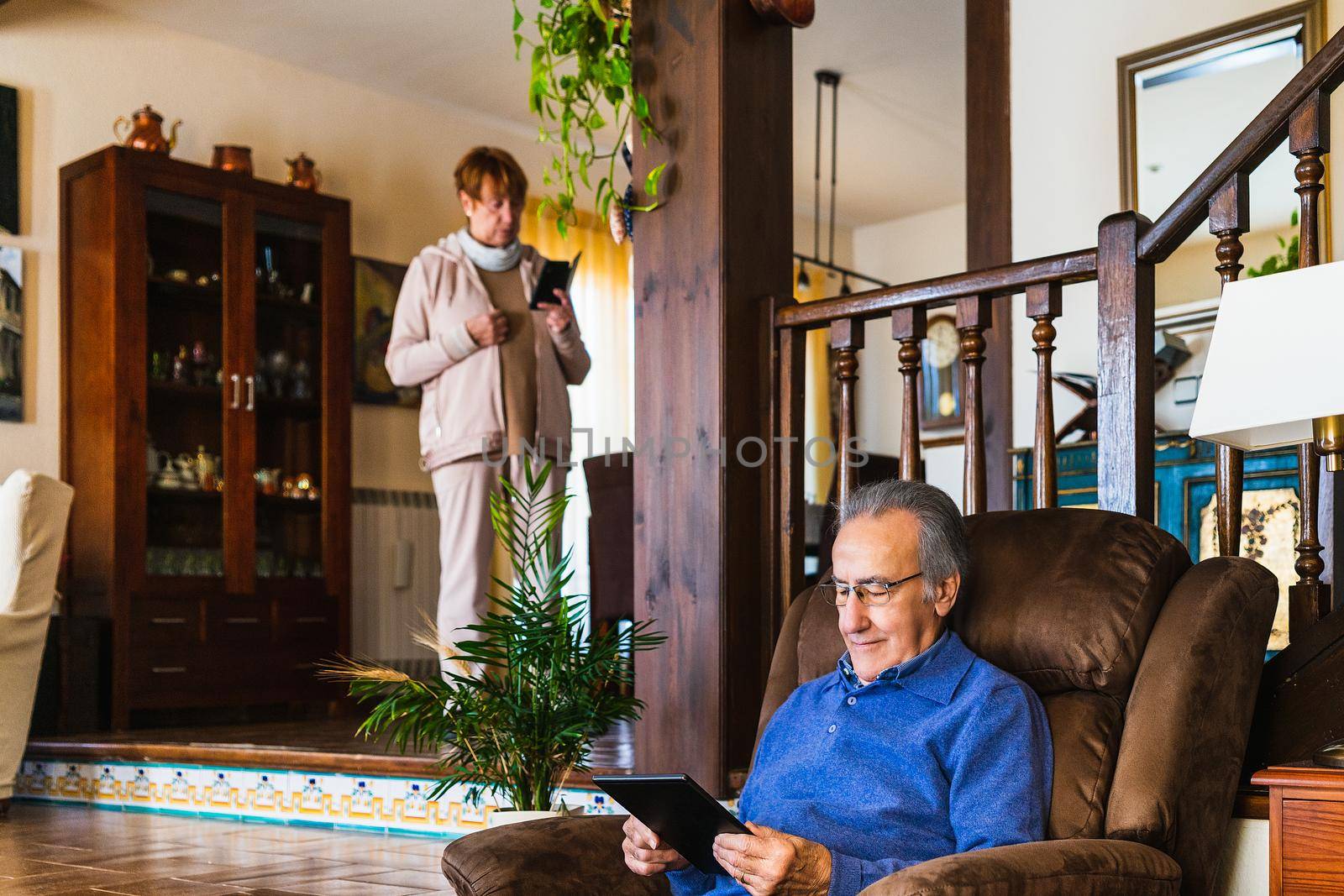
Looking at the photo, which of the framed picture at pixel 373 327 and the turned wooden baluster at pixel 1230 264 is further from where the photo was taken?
the framed picture at pixel 373 327

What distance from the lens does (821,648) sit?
216 cm

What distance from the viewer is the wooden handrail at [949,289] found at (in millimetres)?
2441

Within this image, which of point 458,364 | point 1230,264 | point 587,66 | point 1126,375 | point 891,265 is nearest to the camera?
point 1230,264

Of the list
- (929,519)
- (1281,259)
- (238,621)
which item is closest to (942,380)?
(1281,259)

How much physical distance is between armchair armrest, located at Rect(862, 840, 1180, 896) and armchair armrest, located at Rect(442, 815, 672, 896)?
0.53m

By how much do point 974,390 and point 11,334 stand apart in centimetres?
426

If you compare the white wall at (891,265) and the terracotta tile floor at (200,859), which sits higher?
the white wall at (891,265)

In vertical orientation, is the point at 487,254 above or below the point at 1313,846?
above

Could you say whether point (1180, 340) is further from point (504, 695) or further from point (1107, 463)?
point (504, 695)

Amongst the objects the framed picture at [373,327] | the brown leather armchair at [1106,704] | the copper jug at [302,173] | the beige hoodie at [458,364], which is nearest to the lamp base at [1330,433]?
the brown leather armchair at [1106,704]

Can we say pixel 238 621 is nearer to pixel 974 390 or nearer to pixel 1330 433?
pixel 974 390

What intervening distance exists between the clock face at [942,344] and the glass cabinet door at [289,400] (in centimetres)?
354

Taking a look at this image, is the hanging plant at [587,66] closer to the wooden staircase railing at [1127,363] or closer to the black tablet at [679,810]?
the wooden staircase railing at [1127,363]

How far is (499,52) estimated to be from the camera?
20.9 feet
